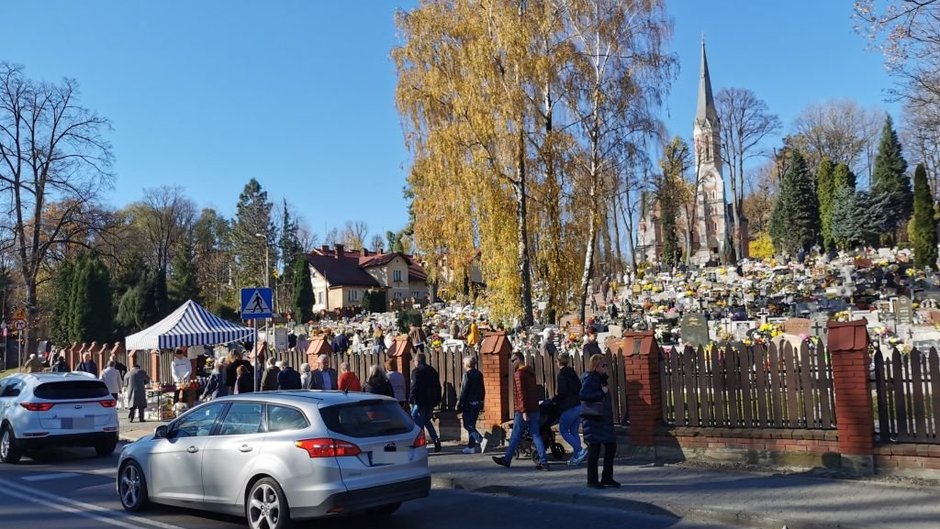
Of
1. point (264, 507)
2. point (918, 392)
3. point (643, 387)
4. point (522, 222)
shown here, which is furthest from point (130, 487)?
point (522, 222)

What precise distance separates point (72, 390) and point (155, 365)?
1276 centimetres

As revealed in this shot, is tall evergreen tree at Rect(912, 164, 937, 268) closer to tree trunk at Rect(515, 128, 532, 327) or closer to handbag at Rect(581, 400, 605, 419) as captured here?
tree trunk at Rect(515, 128, 532, 327)

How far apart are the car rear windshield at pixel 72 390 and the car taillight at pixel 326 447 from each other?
8740mm

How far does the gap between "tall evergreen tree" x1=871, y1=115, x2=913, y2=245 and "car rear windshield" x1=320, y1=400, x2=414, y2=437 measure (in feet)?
194

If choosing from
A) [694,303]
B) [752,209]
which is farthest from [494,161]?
[752,209]

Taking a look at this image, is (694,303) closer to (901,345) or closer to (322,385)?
(901,345)

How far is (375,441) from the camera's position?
7914 millimetres

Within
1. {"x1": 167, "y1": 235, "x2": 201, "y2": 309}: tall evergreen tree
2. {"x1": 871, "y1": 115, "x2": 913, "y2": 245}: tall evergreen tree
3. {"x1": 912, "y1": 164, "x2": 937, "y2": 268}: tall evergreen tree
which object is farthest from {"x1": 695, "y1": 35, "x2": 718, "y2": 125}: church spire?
{"x1": 167, "y1": 235, "x2": 201, "y2": 309}: tall evergreen tree

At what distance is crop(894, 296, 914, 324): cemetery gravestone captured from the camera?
25130mm

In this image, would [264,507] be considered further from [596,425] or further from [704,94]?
[704,94]

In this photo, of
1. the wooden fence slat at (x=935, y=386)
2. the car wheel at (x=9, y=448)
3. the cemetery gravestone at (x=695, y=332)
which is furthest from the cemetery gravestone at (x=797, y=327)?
the car wheel at (x=9, y=448)

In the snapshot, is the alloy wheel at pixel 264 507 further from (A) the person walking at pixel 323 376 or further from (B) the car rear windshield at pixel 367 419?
(A) the person walking at pixel 323 376

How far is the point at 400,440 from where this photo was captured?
322 inches

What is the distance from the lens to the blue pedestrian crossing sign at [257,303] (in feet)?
45.9
